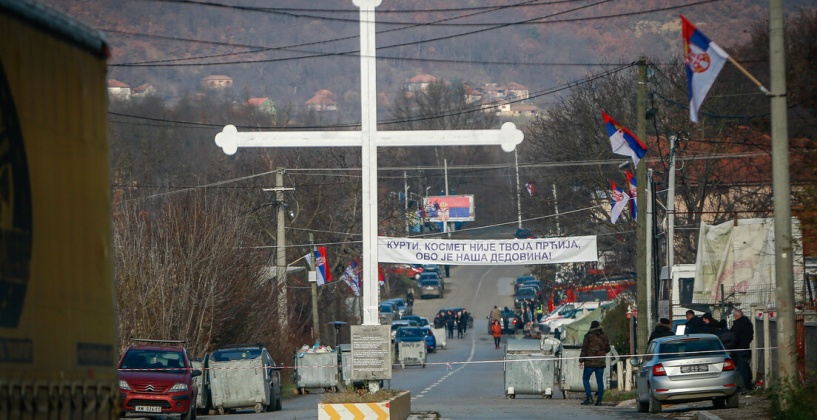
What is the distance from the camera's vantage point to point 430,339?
6203cm

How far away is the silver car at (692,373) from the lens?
22.1 m

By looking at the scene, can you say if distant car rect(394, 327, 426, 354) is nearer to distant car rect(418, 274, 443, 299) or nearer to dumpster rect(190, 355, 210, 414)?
dumpster rect(190, 355, 210, 414)

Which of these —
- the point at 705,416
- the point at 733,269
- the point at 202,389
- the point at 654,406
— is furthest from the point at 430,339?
the point at 705,416

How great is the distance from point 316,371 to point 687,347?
15051 mm

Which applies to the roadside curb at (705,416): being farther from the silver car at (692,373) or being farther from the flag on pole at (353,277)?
the flag on pole at (353,277)

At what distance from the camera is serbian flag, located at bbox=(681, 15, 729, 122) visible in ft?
52.6

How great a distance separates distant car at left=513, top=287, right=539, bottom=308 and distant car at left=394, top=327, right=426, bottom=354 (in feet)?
80.6

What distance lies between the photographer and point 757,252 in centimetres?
3419

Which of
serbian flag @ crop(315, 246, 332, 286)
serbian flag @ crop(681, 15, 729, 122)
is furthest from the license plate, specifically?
serbian flag @ crop(315, 246, 332, 286)

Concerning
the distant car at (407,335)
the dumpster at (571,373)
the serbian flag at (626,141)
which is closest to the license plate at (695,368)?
the dumpster at (571,373)

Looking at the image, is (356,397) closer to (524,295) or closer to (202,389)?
(202,389)

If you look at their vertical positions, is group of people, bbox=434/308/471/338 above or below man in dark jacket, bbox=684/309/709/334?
below

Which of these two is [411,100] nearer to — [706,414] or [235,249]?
[235,249]

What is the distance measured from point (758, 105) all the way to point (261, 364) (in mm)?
32861
